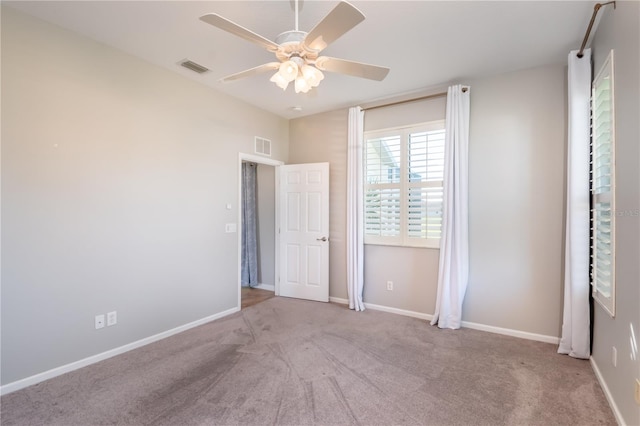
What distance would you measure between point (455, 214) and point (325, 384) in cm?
227

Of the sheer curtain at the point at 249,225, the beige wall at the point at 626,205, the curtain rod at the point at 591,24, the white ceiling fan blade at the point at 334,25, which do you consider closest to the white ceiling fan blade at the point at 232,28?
the white ceiling fan blade at the point at 334,25

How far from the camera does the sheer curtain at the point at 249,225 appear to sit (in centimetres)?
538

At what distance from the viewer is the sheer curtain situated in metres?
5.38

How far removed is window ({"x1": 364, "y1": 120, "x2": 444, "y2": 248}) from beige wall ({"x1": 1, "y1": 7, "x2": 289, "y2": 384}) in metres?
2.02

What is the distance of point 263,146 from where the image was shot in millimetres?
4500

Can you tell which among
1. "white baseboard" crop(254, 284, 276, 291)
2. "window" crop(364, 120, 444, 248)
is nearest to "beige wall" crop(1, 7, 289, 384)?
"white baseboard" crop(254, 284, 276, 291)

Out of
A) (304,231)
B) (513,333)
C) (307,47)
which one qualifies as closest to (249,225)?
(304,231)

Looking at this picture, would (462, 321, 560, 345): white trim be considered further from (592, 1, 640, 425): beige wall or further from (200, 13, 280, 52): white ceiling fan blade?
(200, 13, 280, 52): white ceiling fan blade

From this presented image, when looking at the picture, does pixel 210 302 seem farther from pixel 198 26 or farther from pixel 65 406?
pixel 198 26

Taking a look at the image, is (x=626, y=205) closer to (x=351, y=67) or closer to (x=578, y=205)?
(x=578, y=205)

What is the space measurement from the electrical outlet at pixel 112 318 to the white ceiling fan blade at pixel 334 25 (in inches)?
112

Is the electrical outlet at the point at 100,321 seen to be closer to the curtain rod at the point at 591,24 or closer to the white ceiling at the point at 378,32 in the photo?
the white ceiling at the point at 378,32

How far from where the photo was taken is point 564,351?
9.27 feet

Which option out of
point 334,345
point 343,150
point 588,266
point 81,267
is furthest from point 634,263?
point 81,267
